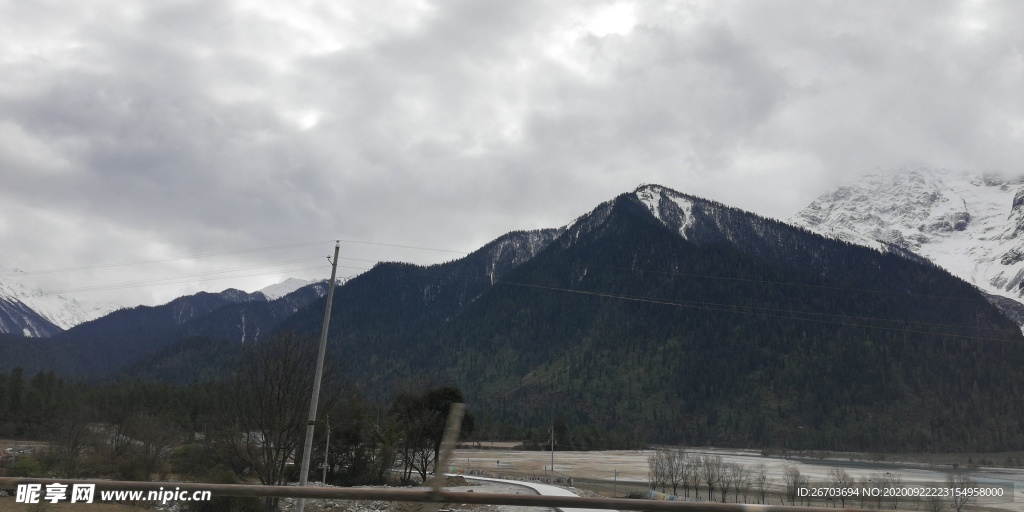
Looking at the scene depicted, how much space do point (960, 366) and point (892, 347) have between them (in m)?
17.7

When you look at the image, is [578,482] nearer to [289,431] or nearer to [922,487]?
[922,487]

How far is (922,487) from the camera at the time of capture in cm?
3522

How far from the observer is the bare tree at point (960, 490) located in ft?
102

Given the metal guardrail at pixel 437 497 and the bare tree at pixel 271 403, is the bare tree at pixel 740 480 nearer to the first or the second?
the bare tree at pixel 271 403

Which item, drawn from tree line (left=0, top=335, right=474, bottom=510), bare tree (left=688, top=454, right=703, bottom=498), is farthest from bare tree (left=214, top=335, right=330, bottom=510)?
bare tree (left=688, top=454, right=703, bottom=498)

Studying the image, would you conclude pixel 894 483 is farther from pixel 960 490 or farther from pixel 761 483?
pixel 761 483

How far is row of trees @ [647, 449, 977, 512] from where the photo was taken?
1319 inches

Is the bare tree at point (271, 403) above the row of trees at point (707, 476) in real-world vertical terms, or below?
above

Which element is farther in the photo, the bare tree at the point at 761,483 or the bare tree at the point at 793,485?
the bare tree at the point at 761,483

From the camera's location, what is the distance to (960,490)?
31375 millimetres

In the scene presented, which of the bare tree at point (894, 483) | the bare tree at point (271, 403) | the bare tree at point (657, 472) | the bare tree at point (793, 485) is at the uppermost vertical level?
the bare tree at point (271, 403)

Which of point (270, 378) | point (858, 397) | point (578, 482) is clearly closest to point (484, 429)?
point (578, 482)

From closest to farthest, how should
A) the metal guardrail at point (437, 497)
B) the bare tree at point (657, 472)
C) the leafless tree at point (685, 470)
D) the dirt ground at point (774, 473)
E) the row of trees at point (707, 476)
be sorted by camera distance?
the metal guardrail at point (437, 497), the dirt ground at point (774, 473), the row of trees at point (707, 476), the leafless tree at point (685, 470), the bare tree at point (657, 472)

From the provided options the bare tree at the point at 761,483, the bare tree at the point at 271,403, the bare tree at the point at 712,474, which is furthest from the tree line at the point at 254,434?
the bare tree at the point at 761,483
